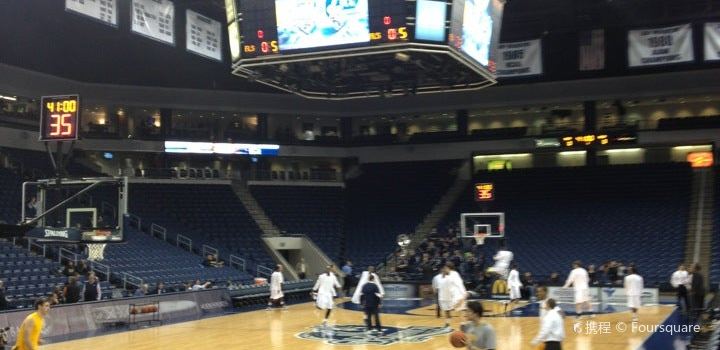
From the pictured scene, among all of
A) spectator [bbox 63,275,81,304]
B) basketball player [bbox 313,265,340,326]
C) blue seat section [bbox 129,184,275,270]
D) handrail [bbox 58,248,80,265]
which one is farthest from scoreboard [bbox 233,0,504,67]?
blue seat section [bbox 129,184,275,270]

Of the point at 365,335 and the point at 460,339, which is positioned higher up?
the point at 460,339

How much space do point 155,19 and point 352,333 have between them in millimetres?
11216

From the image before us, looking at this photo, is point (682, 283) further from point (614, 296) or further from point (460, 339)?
point (460, 339)

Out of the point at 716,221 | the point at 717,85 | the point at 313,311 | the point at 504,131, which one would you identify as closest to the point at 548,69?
the point at 504,131

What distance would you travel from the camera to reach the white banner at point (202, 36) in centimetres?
2402

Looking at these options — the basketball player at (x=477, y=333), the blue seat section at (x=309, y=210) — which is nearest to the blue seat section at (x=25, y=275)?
the basketball player at (x=477, y=333)

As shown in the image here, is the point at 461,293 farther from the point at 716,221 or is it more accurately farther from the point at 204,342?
the point at 716,221

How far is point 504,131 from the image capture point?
4228cm

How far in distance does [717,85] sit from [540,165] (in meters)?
10.4

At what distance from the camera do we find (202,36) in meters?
24.7

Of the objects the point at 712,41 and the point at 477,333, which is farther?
the point at 712,41

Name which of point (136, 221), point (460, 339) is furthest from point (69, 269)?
point (460, 339)

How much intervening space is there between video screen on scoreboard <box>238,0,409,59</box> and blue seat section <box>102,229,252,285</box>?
39.9 feet

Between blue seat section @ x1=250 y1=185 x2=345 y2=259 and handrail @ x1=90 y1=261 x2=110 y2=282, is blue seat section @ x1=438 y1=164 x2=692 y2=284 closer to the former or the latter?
blue seat section @ x1=250 y1=185 x2=345 y2=259
